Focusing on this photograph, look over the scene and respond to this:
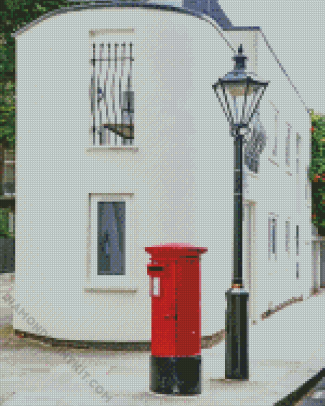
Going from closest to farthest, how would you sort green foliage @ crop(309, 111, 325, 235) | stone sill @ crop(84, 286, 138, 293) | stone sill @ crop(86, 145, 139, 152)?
stone sill @ crop(84, 286, 138, 293), stone sill @ crop(86, 145, 139, 152), green foliage @ crop(309, 111, 325, 235)

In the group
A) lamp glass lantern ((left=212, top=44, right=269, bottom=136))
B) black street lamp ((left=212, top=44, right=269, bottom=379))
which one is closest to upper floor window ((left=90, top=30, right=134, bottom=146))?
black street lamp ((left=212, top=44, right=269, bottom=379))

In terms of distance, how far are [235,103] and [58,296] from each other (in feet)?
15.2

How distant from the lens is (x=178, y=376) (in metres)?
9.20

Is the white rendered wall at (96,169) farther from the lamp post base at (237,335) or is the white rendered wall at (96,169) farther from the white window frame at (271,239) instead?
the white window frame at (271,239)

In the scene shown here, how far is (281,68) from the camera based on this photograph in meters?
22.4

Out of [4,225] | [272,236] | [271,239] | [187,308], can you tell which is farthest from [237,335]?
[4,225]

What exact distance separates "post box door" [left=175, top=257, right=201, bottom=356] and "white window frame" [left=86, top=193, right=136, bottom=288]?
13.0 ft

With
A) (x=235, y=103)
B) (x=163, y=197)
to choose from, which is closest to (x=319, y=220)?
(x=163, y=197)

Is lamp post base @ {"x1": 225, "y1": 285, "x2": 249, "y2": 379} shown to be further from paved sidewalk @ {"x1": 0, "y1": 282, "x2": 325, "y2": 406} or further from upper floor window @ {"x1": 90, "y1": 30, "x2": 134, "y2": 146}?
upper floor window @ {"x1": 90, "y1": 30, "x2": 134, "y2": 146}

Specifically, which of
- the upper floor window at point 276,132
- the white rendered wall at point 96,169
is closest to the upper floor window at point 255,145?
the upper floor window at point 276,132

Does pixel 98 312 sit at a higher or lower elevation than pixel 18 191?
lower

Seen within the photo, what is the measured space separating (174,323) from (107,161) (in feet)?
15.7

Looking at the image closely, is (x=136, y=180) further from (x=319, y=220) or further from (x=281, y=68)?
(x=319, y=220)

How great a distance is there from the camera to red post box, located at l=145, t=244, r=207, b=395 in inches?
362
